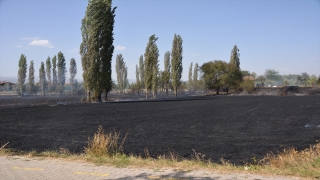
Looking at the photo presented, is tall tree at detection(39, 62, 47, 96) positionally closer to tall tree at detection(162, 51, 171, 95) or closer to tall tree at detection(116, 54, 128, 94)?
tall tree at detection(116, 54, 128, 94)

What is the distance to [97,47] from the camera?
3891 cm

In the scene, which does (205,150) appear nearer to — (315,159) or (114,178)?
(315,159)

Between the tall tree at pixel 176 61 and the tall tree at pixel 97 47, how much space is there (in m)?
28.8

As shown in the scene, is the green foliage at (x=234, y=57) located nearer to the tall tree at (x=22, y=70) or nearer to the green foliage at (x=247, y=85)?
the green foliage at (x=247, y=85)

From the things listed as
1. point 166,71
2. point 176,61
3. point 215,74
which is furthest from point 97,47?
point 215,74

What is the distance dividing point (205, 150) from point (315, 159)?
3.77 metres

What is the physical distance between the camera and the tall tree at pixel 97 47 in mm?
38219

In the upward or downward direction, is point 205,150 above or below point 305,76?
below

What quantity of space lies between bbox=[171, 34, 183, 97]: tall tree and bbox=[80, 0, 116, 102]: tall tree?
2877 cm

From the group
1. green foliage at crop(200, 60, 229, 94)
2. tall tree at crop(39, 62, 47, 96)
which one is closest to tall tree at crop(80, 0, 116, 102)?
green foliage at crop(200, 60, 229, 94)

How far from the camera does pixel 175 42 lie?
68.1 meters

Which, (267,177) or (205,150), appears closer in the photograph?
(267,177)

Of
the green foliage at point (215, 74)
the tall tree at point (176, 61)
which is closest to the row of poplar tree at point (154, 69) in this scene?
the tall tree at point (176, 61)

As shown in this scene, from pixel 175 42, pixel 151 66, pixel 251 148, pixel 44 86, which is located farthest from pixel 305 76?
pixel 251 148
